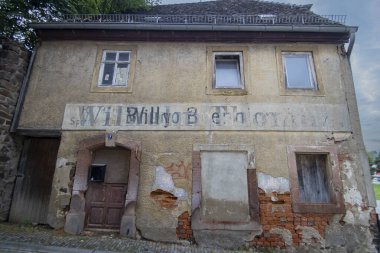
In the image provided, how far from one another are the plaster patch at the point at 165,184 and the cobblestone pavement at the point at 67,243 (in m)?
1.15

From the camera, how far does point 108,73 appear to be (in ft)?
24.0

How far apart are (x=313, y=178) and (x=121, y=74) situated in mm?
5998

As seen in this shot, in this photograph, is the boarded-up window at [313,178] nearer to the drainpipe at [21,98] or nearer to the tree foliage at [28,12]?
the drainpipe at [21,98]

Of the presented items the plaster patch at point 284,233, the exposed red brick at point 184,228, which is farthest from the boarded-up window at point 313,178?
the exposed red brick at point 184,228

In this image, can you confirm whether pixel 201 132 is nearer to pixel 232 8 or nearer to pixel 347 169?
pixel 347 169

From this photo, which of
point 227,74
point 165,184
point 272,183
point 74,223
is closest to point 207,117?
point 227,74

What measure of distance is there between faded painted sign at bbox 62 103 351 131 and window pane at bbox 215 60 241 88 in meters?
0.75

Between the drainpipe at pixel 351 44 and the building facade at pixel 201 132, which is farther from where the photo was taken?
the drainpipe at pixel 351 44

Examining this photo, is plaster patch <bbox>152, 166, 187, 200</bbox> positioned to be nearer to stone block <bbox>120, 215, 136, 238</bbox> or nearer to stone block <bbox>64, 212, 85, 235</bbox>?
stone block <bbox>120, 215, 136, 238</bbox>

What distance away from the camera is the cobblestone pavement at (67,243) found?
4.72 meters

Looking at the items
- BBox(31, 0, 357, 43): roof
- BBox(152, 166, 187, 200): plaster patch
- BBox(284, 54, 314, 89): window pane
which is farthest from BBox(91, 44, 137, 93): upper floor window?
BBox(284, 54, 314, 89): window pane

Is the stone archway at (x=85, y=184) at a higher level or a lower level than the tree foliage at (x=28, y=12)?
lower

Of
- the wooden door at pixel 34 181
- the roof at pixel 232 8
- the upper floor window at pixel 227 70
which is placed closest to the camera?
the wooden door at pixel 34 181

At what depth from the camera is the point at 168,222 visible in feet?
19.8
